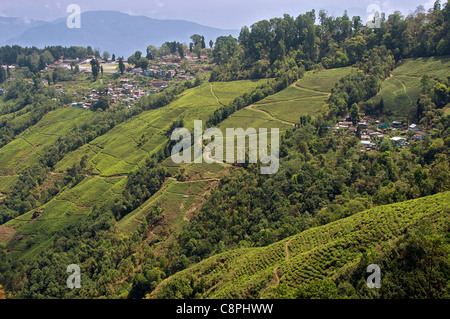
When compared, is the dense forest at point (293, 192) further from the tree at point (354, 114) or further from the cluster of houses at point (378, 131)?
the cluster of houses at point (378, 131)

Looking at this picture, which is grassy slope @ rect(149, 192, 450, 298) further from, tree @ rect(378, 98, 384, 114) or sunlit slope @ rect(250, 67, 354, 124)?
sunlit slope @ rect(250, 67, 354, 124)

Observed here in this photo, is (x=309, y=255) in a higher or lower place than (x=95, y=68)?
lower

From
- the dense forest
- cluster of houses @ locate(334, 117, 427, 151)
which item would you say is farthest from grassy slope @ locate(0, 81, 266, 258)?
cluster of houses @ locate(334, 117, 427, 151)

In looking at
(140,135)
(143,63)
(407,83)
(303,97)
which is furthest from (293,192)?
(143,63)

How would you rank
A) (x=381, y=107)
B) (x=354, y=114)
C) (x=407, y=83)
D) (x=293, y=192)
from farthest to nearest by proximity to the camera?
(x=407, y=83) < (x=381, y=107) < (x=354, y=114) < (x=293, y=192)

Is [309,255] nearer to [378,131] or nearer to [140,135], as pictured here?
[378,131]

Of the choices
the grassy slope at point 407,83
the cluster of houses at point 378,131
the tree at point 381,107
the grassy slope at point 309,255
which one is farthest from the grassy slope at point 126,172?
the grassy slope at point 407,83
